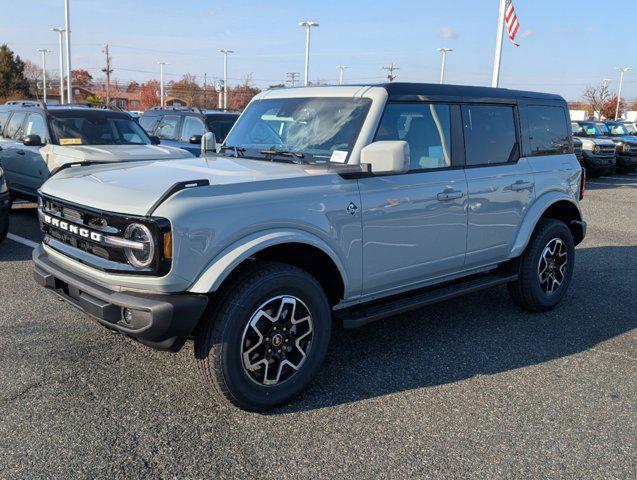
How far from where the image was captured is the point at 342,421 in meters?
3.47

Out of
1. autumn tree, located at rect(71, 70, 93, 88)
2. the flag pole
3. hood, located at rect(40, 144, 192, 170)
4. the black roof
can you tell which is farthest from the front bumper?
autumn tree, located at rect(71, 70, 93, 88)

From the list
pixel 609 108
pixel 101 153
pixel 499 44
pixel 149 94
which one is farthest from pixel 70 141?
pixel 149 94

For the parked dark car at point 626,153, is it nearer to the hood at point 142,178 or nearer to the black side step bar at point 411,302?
the black side step bar at point 411,302

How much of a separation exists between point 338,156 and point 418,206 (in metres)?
0.70

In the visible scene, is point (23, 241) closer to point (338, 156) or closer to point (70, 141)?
point (70, 141)

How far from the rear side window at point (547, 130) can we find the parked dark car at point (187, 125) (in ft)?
22.0

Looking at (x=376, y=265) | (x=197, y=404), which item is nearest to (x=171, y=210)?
(x=197, y=404)

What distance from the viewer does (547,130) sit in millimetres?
5551

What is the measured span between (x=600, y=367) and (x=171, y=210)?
3325mm

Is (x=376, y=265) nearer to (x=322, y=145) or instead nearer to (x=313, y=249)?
(x=313, y=249)

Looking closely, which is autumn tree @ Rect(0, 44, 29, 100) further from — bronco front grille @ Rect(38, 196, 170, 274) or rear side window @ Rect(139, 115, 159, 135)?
bronco front grille @ Rect(38, 196, 170, 274)

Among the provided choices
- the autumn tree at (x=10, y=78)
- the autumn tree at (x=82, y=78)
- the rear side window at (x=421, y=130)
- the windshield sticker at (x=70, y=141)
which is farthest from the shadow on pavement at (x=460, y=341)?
the autumn tree at (x=82, y=78)

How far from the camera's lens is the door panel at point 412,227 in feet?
13.0

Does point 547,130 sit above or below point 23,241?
above
